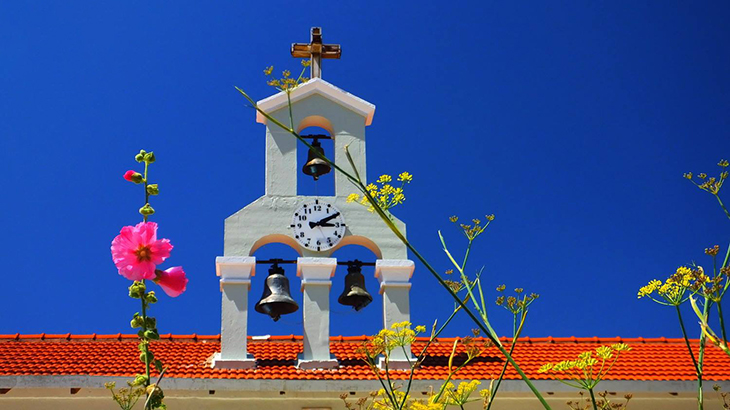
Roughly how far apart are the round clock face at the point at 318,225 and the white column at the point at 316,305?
236 mm

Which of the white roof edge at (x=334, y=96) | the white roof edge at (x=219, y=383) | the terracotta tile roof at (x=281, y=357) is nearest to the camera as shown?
the white roof edge at (x=219, y=383)

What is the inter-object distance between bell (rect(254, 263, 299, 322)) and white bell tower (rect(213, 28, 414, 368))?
210 millimetres

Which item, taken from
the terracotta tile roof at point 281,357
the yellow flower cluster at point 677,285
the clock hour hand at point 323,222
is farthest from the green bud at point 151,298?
the clock hour hand at point 323,222

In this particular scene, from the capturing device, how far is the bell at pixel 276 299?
38.0ft

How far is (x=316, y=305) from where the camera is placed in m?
11.8

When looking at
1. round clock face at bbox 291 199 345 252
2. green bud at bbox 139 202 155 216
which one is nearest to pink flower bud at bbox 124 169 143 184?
green bud at bbox 139 202 155 216

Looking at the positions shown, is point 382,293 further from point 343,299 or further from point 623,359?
point 623,359

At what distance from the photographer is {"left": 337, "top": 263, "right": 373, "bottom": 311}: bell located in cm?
1178

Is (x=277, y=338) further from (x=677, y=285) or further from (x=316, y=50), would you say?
(x=677, y=285)

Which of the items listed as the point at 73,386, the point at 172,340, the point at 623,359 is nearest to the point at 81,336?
the point at 172,340

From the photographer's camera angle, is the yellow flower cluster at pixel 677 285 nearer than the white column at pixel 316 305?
Yes

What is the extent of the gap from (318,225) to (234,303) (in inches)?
55.4

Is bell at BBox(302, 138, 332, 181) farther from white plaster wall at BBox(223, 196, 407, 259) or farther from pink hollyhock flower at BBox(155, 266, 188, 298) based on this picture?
pink hollyhock flower at BBox(155, 266, 188, 298)

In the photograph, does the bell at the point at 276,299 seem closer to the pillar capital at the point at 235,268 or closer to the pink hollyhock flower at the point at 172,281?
the pillar capital at the point at 235,268
